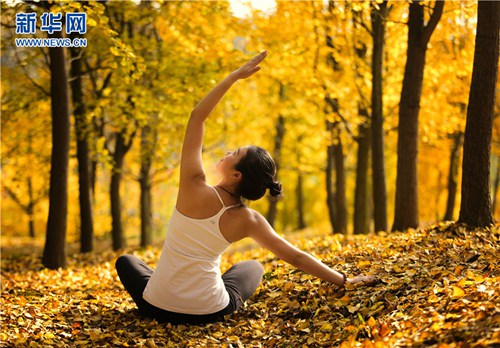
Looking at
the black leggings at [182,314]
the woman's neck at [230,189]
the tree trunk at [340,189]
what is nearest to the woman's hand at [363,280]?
the black leggings at [182,314]

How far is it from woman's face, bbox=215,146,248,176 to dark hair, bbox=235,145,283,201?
0.03 m

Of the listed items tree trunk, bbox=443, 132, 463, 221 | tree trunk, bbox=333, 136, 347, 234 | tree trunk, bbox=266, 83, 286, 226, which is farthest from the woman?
tree trunk, bbox=266, 83, 286, 226

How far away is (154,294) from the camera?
492 cm

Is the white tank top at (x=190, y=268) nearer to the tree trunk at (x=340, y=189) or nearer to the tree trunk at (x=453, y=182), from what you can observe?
the tree trunk at (x=340, y=189)

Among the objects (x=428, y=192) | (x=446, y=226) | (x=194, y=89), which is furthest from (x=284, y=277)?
(x=428, y=192)

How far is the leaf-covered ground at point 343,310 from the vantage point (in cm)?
402

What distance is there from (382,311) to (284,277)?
183cm

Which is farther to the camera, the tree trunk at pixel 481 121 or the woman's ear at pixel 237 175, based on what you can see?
the tree trunk at pixel 481 121

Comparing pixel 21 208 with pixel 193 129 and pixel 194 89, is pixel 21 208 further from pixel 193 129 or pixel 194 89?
pixel 193 129

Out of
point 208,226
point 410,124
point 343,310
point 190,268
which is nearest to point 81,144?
point 410,124

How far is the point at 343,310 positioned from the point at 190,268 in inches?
58.4

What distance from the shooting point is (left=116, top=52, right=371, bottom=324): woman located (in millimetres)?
4516

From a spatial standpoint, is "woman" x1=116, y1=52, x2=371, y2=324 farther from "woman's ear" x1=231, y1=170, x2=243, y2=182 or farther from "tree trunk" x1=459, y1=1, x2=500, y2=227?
"tree trunk" x1=459, y1=1, x2=500, y2=227

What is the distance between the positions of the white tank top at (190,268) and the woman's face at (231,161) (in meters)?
0.23
